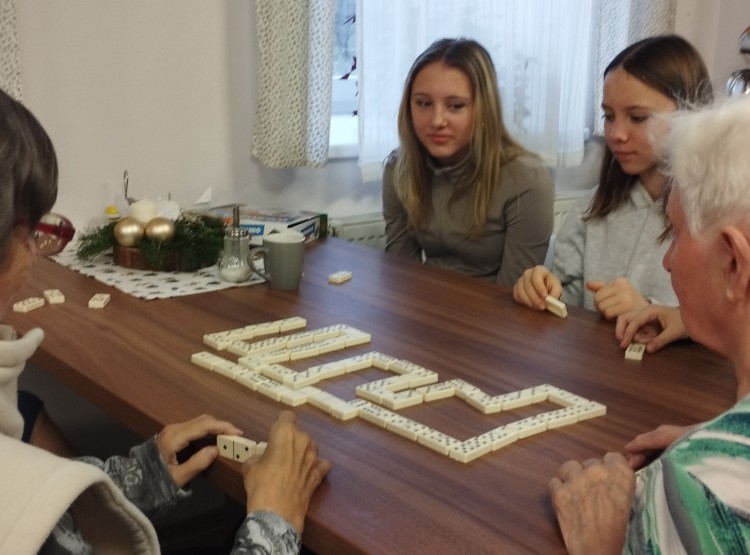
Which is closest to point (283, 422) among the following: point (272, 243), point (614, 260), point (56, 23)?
point (272, 243)

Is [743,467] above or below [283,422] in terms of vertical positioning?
above

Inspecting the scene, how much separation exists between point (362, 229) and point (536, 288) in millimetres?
1139

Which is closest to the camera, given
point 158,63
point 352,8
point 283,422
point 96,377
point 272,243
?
point 283,422

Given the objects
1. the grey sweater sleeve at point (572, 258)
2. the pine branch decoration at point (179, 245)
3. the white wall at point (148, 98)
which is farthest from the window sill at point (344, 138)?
the grey sweater sleeve at point (572, 258)

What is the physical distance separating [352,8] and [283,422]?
6.52 feet

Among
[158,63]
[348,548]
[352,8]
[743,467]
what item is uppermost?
[352,8]

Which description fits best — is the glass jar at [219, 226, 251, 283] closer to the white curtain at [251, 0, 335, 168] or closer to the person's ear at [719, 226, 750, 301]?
the white curtain at [251, 0, 335, 168]

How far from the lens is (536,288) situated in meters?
1.63

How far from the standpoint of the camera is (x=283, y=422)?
104 centimetres

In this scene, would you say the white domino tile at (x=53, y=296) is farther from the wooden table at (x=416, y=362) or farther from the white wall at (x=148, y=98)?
the white wall at (x=148, y=98)

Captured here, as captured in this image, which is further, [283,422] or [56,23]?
[56,23]

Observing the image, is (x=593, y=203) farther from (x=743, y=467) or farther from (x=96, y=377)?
(x=743, y=467)

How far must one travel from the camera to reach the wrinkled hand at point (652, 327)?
1418mm

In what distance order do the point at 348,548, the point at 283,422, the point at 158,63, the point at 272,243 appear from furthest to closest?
1. the point at 158,63
2. the point at 272,243
3. the point at 283,422
4. the point at 348,548
